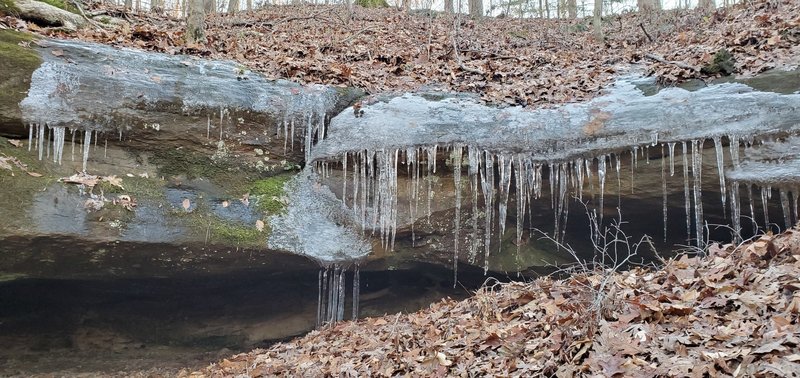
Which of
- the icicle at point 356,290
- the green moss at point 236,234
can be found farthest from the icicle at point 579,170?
the green moss at point 236,234

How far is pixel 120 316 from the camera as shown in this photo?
774cm

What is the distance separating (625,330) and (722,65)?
4.67m

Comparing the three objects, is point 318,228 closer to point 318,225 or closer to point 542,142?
point 318,225

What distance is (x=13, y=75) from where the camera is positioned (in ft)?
19.4

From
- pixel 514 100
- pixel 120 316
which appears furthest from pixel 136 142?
pixel 514 100

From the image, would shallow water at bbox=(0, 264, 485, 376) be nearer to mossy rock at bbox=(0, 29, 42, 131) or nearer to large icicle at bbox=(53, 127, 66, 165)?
large icicle at bbox=(53, 127, 66, 165)

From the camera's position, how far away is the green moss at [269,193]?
695cm

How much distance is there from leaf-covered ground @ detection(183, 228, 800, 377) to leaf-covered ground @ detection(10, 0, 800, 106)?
328cm

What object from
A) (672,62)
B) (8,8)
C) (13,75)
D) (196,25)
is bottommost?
(13,75)

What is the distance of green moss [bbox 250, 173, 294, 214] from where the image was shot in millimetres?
6953

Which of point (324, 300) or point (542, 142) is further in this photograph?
point (324, 300)

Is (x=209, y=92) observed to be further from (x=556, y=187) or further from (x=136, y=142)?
(x=556, y=187)

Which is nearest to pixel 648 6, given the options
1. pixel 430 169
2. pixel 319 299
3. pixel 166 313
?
pixel 430 169

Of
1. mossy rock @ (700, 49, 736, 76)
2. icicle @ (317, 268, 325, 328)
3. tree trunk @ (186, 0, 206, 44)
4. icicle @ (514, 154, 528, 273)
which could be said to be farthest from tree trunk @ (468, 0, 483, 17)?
icicle @ (317, 268, 325, 328)
